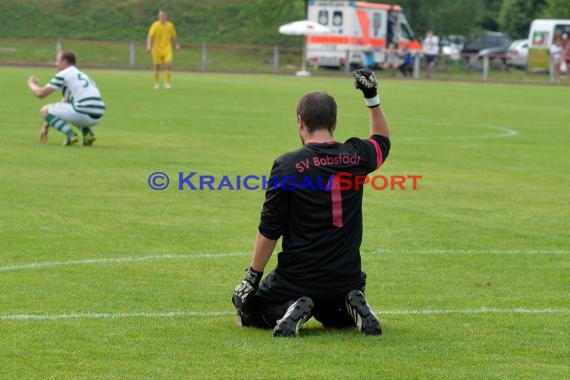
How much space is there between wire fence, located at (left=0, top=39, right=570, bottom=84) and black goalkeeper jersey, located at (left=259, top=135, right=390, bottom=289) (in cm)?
5053

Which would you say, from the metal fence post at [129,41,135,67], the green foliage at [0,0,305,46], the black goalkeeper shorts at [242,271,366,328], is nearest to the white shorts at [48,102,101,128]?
the black goalkeeper shorts at [242,271,366,328]

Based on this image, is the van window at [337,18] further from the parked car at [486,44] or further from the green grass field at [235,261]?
the green grass field at [235,261]

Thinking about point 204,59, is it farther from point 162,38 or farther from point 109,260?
point 109,260

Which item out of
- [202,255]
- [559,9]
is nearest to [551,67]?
[559,9]

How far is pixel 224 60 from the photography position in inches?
2574

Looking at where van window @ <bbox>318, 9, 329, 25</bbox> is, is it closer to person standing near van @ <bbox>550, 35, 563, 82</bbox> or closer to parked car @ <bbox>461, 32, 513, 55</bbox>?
person standing near van @ <bbox>550, 35, 563, 82</bbox>

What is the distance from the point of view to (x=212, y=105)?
32.3m

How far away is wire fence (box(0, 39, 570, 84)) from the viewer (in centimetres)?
6066

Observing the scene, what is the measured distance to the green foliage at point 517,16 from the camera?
289 ft

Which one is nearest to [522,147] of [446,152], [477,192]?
[446,152]

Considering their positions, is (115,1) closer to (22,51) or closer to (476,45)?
(22,51)

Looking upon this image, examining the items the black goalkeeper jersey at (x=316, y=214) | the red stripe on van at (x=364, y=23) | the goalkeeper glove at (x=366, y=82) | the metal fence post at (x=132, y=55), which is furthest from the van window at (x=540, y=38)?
the black goalkeeper jersey at (x=316, y=214)

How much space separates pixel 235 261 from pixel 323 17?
57348 millimetres

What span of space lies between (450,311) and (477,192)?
7.59 m
